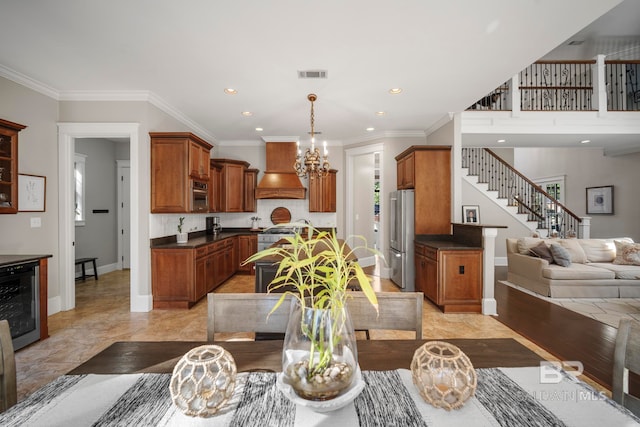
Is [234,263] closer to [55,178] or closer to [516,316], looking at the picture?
[55,178]

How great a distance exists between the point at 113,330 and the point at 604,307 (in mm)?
6210

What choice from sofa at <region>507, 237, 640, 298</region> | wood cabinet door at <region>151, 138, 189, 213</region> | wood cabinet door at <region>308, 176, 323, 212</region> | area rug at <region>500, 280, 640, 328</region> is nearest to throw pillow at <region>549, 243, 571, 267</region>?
sofa at <region>507, 237, 640, 298</region>

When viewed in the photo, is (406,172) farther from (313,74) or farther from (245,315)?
(245,315)

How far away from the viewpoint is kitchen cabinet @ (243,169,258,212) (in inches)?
241

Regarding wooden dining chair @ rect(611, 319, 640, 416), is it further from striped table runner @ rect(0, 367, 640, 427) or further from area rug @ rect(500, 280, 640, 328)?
area rug @ rect(500, 280, 640, 328)

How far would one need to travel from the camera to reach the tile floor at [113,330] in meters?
2.49

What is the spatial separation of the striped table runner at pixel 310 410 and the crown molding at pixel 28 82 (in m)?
4.03

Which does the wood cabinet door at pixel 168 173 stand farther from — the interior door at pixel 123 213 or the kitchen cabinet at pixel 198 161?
the interior door at pixel 123 213

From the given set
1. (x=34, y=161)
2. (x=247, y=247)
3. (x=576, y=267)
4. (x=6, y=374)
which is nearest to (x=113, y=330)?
(x=34, y=161)

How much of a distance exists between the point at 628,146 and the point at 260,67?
7.73 meters

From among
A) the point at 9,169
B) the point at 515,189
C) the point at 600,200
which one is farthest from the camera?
the point at 515,189

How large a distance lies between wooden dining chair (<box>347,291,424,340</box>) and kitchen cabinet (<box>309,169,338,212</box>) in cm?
487

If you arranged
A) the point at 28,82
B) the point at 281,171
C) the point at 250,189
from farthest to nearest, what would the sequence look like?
the point at 250,189, the point at 281,171, the point at 28,82

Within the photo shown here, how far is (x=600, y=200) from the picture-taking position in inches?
272
